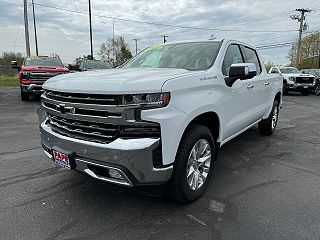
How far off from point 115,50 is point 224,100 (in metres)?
52.3

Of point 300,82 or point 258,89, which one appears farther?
point 300,82

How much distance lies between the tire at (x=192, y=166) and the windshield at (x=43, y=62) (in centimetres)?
1058

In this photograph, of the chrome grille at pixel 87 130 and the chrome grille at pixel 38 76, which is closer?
the chrome grille at pixel 87 130

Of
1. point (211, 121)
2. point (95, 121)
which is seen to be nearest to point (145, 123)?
point (95, 121)

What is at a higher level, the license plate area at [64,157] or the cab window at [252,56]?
the cab window at [252,56]

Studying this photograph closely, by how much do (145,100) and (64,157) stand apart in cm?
104

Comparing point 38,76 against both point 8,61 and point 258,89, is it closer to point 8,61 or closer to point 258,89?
point 258,89

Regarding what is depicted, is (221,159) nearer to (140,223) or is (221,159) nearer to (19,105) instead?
(140,223)

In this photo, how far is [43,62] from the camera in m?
12.6

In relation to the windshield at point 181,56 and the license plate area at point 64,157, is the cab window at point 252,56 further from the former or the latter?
the license plate area at point 64,157

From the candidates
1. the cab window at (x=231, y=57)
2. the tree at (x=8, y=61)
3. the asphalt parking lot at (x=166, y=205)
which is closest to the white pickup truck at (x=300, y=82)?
the cab window at (x=231, y=57)

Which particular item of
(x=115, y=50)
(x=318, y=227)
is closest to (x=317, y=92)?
(x=318, y=227)

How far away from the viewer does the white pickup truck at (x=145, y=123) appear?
8.48 ft

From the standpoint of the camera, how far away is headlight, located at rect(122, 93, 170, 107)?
8.48ft
